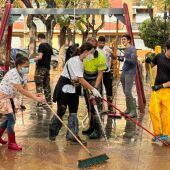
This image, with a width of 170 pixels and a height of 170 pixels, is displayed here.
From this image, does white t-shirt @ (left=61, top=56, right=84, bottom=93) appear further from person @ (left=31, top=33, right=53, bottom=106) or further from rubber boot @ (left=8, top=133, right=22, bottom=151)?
person @ (left=31, top=33, right=53, bottom=106)

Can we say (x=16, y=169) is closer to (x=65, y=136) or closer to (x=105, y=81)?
(x=65, y=136)

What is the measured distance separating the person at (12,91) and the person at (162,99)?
77.1 inches

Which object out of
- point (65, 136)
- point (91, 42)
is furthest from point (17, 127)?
point (91, 42)

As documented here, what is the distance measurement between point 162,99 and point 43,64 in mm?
4492

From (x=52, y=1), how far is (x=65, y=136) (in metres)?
21.2

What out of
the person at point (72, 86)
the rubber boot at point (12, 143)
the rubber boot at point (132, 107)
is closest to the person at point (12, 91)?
the rubber boot at point (12, 143)

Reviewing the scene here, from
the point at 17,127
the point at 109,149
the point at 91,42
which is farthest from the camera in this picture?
the point at 17,127

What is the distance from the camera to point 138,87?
1151 cm

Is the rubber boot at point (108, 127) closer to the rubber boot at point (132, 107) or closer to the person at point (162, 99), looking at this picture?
the rubber boot at point (132, 107)

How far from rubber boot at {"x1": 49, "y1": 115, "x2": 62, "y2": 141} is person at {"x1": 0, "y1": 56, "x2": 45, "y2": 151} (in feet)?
2.57

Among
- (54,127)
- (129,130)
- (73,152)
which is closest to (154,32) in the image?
(129,130)

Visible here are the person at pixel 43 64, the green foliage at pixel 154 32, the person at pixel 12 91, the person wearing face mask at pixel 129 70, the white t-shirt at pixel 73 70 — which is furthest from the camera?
the green foliage at pixel 154 32

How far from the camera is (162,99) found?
26.7ft

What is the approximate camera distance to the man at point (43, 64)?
11.8 metres
